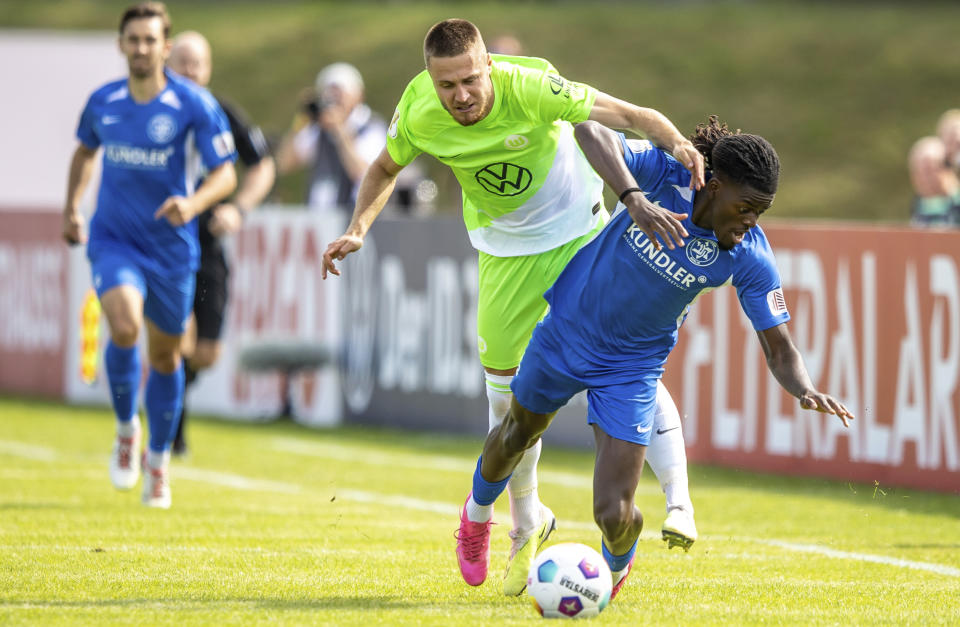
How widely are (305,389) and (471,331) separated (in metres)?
2.29

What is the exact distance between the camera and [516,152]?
262 inches

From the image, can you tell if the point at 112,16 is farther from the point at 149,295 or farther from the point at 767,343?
the point at 767,343

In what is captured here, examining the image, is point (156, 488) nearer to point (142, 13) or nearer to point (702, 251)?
point (142, 13)

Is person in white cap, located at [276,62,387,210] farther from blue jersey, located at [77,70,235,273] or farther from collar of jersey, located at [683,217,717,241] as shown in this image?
collar of jersey, located at [683,217,717,241]

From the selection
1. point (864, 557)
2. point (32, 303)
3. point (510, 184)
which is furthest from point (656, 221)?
point (32, 303)

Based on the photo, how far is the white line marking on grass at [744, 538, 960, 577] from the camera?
A: 24.4 ft

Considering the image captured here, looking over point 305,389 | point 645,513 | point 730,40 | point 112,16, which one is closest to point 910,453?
point 645,513

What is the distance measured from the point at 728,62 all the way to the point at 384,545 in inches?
1006

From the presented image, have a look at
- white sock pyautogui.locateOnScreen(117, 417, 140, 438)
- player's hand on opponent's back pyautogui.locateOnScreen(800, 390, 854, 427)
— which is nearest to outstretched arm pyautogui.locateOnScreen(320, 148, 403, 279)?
player's hand on opponent's back pyautogui.locateOnScreen(800, 390, 854, 427)

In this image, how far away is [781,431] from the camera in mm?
11398

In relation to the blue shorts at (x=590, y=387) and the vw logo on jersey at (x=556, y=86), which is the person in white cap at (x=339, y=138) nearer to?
the vw logo on jersey at (x=556, y=86)

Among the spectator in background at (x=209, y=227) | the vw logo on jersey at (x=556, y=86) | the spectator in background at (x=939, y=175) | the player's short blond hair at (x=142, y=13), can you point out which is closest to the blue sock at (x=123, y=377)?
the spectator in background at (x=209, y=227)

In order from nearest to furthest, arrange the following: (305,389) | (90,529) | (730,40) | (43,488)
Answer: (90,529), (43,488), (305,389), (730,40)

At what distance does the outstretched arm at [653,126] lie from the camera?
589cm
